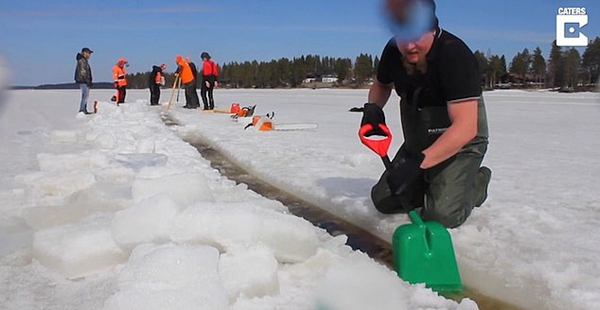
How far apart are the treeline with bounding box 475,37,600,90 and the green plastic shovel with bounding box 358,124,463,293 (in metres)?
23.2

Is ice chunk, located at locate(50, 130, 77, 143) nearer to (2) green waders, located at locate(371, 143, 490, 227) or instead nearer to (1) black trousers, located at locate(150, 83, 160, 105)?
(2) green waders, located at locate(371, 143, 490, 227)

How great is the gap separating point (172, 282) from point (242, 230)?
0.47 metres

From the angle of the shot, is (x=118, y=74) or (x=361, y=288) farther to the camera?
(x=118, y=74)

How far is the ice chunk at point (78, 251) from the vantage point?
2209 mm

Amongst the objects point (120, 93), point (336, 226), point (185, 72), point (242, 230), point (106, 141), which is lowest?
point (336, 226)

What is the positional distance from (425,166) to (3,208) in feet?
8.55

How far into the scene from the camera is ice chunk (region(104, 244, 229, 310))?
1.75 m

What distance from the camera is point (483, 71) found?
1053cm

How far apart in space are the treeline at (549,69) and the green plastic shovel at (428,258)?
2320cm

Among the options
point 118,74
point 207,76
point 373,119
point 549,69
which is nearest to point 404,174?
point 373,119

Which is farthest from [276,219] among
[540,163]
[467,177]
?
[540,163]

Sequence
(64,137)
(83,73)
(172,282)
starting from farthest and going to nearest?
(83,73) < (64,137) < (172,282)

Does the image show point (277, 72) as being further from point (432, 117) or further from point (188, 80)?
point (432, 117)

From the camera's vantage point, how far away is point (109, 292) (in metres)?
2.04
